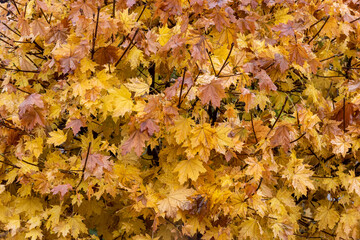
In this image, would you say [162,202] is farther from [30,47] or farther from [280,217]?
[30,47]

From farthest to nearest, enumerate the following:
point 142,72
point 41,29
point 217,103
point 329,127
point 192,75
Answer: point 142,72, point 329,127, point 41,29, point 192,75, point 217,103

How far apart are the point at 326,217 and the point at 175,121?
1931mm

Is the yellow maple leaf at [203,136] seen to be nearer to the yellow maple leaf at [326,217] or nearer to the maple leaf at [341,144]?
the maple leaf at [341,144]

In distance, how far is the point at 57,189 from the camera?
274 cm

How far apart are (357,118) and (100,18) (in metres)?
2.23

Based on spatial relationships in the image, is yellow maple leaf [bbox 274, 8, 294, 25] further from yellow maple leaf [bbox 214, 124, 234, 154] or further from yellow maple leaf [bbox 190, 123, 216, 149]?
yellow maple leaf [bbox 190, 123, 216, 149]

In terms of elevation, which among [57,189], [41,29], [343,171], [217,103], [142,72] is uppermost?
[41,29]

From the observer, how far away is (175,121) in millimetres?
2684

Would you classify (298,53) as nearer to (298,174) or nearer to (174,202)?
(298,174)

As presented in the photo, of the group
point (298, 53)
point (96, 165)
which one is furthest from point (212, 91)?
point (96, 165)

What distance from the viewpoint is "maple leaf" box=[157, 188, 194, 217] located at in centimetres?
277


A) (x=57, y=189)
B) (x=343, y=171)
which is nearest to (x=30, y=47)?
(x=57, y=189)

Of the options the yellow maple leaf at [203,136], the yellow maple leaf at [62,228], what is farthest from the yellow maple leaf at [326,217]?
the yellow maple leaf at [62,228]

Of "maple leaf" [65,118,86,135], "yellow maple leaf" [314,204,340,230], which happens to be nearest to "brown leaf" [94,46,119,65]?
"maple leaf" [65,118,86,135]
